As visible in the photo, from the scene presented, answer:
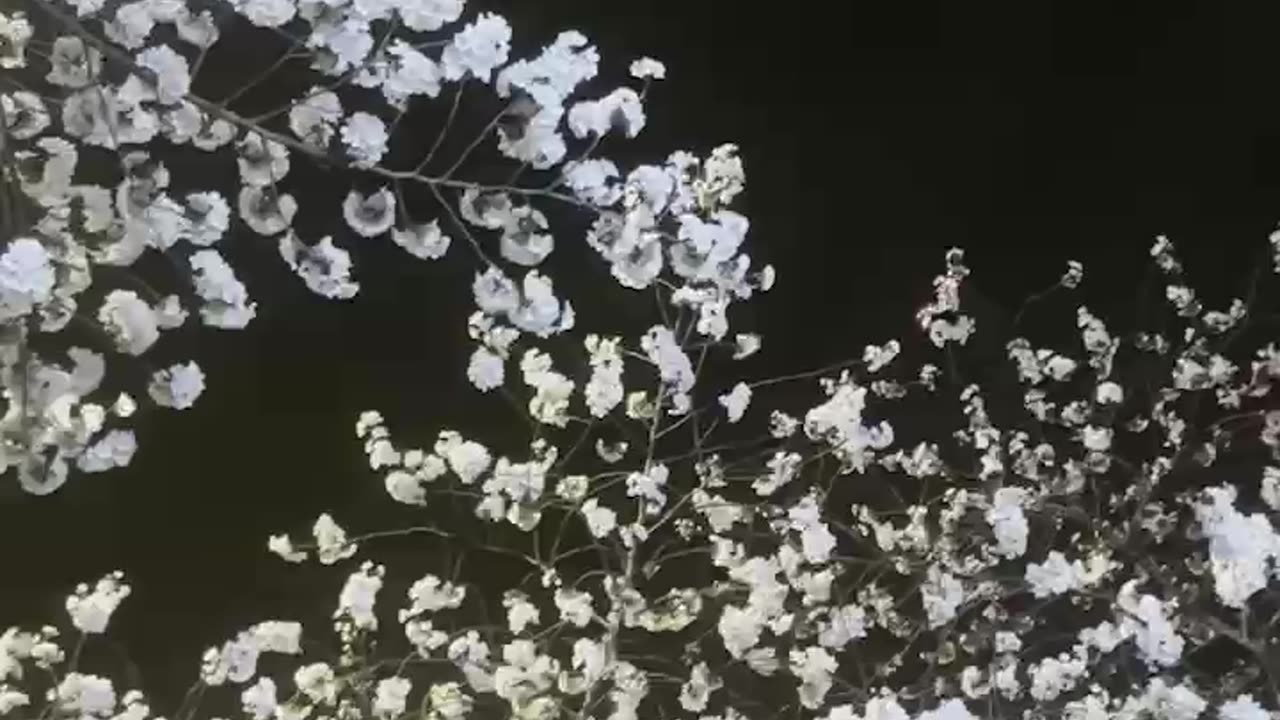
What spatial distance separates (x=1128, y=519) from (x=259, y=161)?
985mm

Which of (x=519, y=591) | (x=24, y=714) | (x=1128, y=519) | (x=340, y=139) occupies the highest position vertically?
(x=340, y=139)

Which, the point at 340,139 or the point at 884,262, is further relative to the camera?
the point at 884,262

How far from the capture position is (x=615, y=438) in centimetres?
140

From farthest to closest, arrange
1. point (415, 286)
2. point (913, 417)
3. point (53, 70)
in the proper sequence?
1. point (913, 417)
2. point (415, 286)
3. point (53, 70)

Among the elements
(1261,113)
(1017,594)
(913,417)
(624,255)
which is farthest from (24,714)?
(1261,113)

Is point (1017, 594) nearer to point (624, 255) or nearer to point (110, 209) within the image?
point (624, 255)

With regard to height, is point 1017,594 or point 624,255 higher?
point 624,255

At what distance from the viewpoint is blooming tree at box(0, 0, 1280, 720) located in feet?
4.03

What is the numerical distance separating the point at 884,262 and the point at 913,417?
7.0 inches

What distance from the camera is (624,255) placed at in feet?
4.41

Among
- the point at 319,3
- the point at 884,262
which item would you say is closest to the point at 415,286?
the point at 319,3

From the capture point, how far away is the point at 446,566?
1.38 m

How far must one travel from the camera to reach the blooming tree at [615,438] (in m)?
1.23

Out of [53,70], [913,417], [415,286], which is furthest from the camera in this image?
[913,417]
